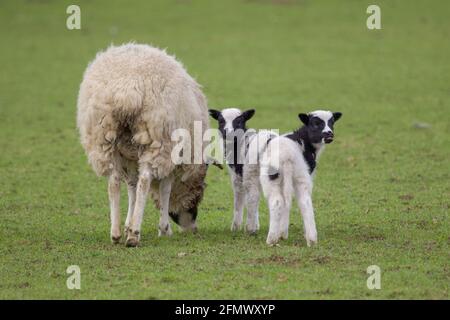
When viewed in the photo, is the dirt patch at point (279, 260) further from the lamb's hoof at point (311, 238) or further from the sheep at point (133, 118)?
the sheep at point (133, 118)

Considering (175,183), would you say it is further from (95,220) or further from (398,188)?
(398,188)

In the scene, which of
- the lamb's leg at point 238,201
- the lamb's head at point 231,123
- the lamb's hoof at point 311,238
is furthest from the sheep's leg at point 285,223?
the lamb's head at point 231,123

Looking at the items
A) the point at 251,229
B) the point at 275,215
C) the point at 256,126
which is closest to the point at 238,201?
the point at 251,229

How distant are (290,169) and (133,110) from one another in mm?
1935

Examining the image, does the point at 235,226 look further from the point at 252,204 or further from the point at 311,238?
the point at 311,238

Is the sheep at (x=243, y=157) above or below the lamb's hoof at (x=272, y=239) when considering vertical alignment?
above

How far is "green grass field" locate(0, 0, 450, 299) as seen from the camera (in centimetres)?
893

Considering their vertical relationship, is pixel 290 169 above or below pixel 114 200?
above

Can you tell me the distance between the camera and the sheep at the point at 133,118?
10156 millimetres

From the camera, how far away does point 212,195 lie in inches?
565

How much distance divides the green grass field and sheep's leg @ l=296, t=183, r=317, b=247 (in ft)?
0.79

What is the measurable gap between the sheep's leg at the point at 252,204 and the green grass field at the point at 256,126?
20cm

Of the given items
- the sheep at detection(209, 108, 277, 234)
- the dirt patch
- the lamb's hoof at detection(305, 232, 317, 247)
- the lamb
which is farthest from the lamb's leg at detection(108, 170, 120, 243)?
the lamb's hoof at detection(305, 232, 317, 247)

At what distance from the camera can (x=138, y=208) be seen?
33.5 feet
